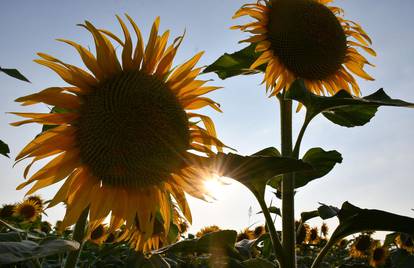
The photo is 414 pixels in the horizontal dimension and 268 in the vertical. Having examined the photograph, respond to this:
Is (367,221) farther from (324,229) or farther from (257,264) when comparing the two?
(324,229)

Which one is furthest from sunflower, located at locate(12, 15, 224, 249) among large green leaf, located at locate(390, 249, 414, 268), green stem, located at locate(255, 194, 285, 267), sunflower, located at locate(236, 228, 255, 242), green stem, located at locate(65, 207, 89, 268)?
sunflower, located at locate(236, 228, 255, 242)

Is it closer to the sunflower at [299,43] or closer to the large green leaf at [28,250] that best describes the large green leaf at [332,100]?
the sunflower at [299,43]

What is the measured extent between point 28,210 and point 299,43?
16.7ft

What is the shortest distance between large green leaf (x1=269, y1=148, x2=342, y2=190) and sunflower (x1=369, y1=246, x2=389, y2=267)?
3.95 meters

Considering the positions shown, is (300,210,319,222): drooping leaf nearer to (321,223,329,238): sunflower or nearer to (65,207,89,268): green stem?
(65,207,89,268): green stem

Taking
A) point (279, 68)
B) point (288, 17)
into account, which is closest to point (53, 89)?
point (279, 68)

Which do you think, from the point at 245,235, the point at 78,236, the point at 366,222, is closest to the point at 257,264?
the point at 366,222

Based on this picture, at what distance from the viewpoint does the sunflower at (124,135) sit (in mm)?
1678

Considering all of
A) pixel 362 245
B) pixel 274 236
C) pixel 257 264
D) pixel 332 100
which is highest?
pixel 332 100

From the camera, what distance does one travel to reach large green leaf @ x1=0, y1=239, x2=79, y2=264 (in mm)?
1000

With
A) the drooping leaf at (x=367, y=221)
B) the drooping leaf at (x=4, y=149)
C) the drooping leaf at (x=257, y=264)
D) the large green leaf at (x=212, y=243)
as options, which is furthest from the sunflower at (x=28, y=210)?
the drooping leaf at (x=367, y=221)

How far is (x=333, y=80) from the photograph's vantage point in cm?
274

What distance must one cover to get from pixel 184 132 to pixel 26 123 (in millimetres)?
655

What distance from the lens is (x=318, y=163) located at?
7.53ft
